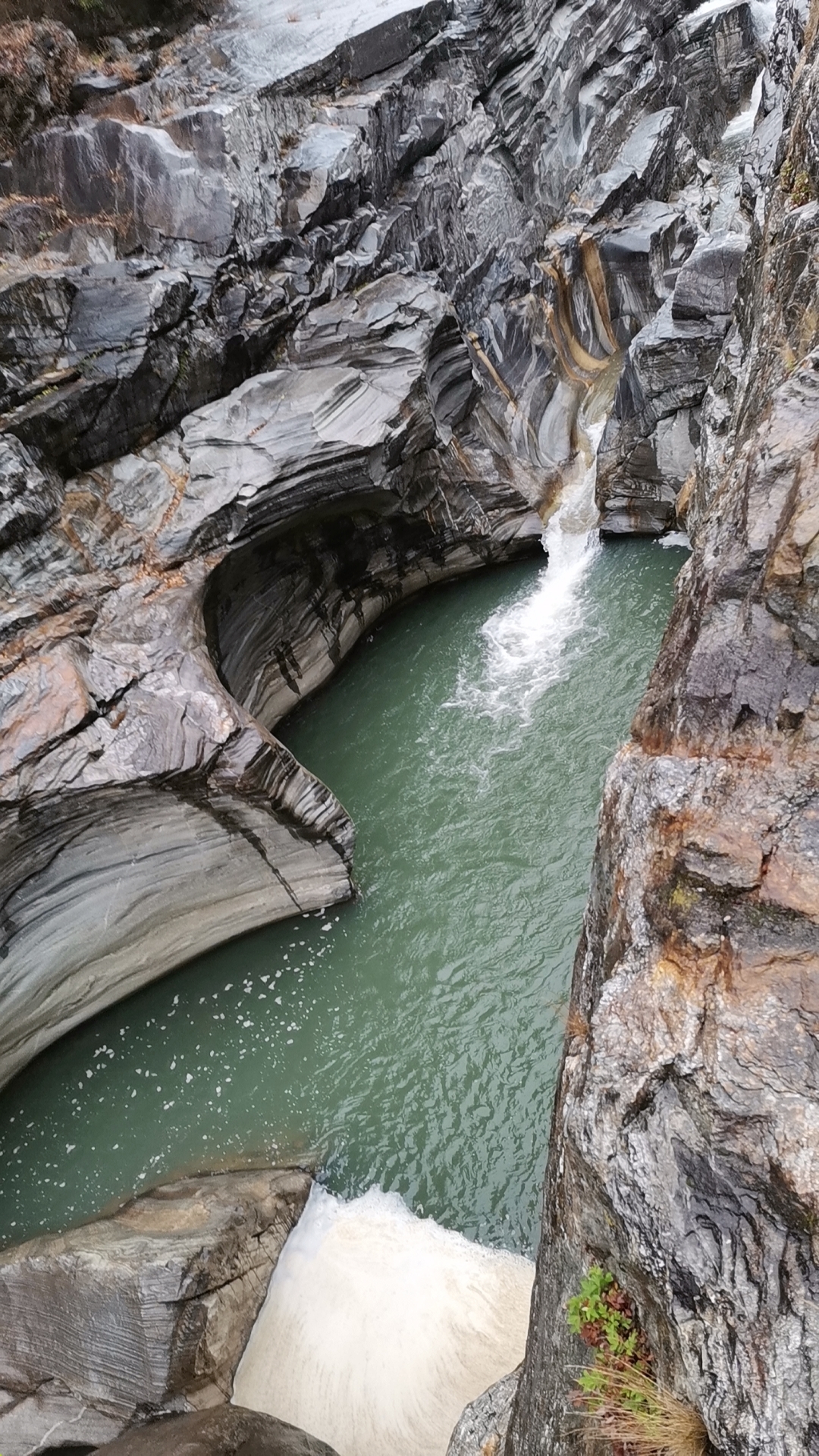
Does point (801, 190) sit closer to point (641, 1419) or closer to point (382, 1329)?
point (641, 1419)

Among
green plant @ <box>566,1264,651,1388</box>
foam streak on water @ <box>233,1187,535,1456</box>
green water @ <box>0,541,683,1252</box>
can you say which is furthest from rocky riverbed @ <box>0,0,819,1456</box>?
green water @ <box>0,541,683,1252</box>

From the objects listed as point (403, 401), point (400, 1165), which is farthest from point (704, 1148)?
point (403, 401)

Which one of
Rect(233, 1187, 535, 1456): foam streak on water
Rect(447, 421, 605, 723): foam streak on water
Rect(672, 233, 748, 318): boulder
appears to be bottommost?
Rect(233, 1187, 535, 1456): foam streak on water

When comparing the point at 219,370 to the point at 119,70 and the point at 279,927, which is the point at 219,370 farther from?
the point at 279,927

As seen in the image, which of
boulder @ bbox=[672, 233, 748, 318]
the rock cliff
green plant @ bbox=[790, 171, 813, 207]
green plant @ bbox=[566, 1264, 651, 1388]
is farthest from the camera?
boulder @ bbox=[672, 233, 748, 318]

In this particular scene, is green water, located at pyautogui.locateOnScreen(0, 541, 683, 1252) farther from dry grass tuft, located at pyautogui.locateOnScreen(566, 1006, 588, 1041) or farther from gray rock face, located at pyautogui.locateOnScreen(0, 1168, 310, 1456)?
dry grass tuft, located at pyautogui.locateOnScreen(566, 1006, 588, 1041)

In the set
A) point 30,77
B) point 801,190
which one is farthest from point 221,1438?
point 30,77

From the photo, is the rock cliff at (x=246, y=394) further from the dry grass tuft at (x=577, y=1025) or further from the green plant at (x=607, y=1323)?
the green plant at (x=607, y=1323)

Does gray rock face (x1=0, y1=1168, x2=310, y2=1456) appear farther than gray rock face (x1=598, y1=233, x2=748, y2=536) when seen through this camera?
No
